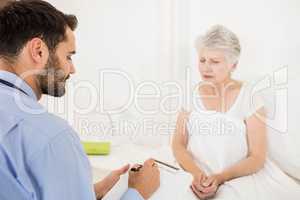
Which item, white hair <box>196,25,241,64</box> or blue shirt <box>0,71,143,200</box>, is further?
white hair <box>196,25,241,64</box>

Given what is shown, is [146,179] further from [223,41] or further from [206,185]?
[223,41]

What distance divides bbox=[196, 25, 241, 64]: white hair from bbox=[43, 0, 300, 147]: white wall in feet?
0.06

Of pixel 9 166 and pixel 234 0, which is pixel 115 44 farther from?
pixel 9 166

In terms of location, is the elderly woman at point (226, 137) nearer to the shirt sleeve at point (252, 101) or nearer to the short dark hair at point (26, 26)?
the shirt sleeve at point (252, 101)

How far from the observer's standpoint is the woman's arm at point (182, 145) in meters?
1.29

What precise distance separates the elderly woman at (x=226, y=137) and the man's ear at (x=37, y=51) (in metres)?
0.54

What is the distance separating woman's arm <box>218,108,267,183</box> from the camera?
1.23 metres

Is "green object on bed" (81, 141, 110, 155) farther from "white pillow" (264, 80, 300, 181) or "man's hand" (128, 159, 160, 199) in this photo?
"white pillow" (264, 80, 300, 181)

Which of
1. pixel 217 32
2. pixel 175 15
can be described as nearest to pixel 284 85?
pixel 217 32

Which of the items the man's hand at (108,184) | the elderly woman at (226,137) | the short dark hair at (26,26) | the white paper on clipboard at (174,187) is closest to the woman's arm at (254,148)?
the elderly woman at (226,137)

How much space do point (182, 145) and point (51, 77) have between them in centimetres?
54

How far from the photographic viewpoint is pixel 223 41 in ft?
4.09

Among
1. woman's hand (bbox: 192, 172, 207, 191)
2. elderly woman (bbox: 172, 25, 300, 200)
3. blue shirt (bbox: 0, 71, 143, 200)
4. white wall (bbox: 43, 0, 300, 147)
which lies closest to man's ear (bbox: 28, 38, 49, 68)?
blue shirt (bbox: 0, 71, 143, 200)

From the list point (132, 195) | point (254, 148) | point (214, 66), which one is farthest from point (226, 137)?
point (132, 195)
